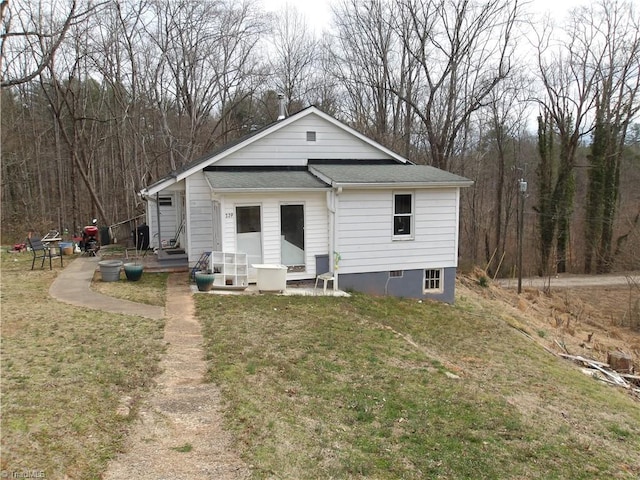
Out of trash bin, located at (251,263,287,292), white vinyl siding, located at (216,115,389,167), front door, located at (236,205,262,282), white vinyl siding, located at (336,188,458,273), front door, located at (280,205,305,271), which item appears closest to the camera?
trash bin, located at (251,263,287,292)

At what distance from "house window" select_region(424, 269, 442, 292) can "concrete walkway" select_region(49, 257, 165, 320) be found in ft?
24.4

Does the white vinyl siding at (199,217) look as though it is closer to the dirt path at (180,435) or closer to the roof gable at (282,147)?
the roof gable at (282,147)

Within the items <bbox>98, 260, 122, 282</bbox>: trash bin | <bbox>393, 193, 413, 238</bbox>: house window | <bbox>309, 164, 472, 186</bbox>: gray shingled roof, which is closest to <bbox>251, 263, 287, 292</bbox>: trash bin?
<bbox>309, 164, 472, 186</bbox>: gray shingled roof

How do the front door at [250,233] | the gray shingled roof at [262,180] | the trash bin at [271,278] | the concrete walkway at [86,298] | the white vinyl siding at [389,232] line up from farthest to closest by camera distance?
the white vinyl siding at [389,232], the front door at [250,233], the gray shingled roof at [262,180], the trash bin at [271,278], the concrete walkway at [86,298]

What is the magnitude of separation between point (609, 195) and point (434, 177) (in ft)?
68.9

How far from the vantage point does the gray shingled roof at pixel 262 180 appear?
37.7 ft

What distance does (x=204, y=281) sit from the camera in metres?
11.0

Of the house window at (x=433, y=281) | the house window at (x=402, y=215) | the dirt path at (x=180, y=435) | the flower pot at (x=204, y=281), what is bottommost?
the dirt path at (x=180, y=435)

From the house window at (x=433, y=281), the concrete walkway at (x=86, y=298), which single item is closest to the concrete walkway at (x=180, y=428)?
the concrete walkway at (x=86, y=298)

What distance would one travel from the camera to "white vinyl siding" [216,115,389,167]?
13422 mm

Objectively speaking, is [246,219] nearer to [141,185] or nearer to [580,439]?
[580,439]

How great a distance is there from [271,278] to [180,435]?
6934 mm

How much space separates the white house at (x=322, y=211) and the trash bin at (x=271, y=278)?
76cm

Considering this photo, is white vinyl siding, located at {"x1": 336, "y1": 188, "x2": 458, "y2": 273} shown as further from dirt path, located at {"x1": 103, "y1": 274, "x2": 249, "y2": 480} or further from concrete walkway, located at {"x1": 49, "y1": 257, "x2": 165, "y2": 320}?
dirt path, located at {"x1": 103, "y1": 274, "x2": 249, "y2": 480}
